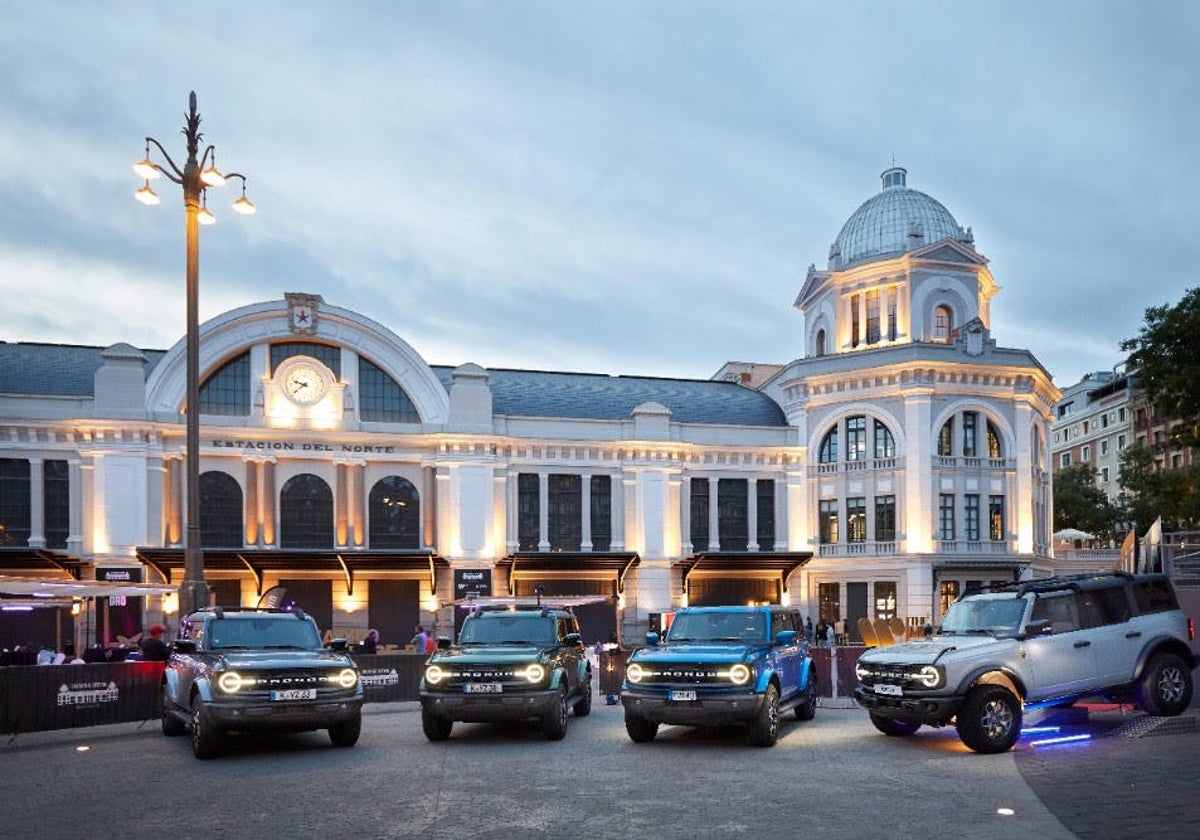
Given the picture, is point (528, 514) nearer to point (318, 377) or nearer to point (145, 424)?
point (318, 377)

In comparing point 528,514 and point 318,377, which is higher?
point 318,377

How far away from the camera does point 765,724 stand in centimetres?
1421

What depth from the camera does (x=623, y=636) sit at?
42062 mm

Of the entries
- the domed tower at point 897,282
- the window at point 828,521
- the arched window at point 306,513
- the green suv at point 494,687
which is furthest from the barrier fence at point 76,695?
the domed tower at point 897,282

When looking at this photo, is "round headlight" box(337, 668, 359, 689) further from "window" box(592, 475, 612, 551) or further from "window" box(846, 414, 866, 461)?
"window" box(846, 414, 866, 461)

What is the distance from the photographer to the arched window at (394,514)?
133 ft

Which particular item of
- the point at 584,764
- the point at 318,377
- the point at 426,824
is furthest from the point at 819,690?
the point at 318,377

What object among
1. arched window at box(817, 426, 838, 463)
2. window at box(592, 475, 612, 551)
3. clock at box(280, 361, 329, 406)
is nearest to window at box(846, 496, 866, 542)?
arched window at box(817, 426, 838, 463)

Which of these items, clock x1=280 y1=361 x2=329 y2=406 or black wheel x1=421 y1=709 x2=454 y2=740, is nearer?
black wheel x1=421 y1=709 x2=454 y2=740

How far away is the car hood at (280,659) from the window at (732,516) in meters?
30.4

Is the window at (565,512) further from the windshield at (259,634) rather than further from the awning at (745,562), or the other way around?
the windshield at (259,634)

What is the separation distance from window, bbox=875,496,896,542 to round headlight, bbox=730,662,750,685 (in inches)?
1186

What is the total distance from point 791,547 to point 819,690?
77.6 ft

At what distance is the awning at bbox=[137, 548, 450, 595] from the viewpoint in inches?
1471
